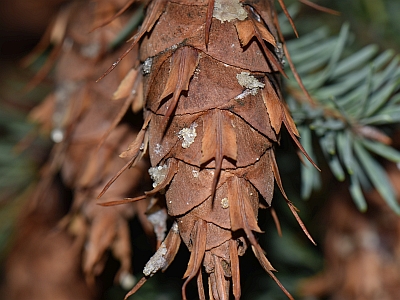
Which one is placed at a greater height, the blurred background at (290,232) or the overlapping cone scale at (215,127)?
the overlapping cone scale at (215,127)

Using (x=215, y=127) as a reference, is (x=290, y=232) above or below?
below

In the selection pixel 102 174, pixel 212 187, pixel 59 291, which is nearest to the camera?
pixel 212 187

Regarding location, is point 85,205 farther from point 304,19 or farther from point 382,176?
point 304,19

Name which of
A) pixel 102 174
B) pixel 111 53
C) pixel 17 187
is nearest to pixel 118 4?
pixel 111 53

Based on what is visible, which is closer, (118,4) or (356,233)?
(118,4)

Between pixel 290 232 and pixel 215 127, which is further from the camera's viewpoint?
pixel 290 232

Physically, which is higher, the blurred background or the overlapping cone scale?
the overlapping cone scale

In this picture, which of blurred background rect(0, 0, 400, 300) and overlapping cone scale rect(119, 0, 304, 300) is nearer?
overlapping cone scale rect(119, 0, 304, 300)

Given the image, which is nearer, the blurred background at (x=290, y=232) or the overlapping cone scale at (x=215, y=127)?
the overlapping cone scale at (x=215, y=127)
